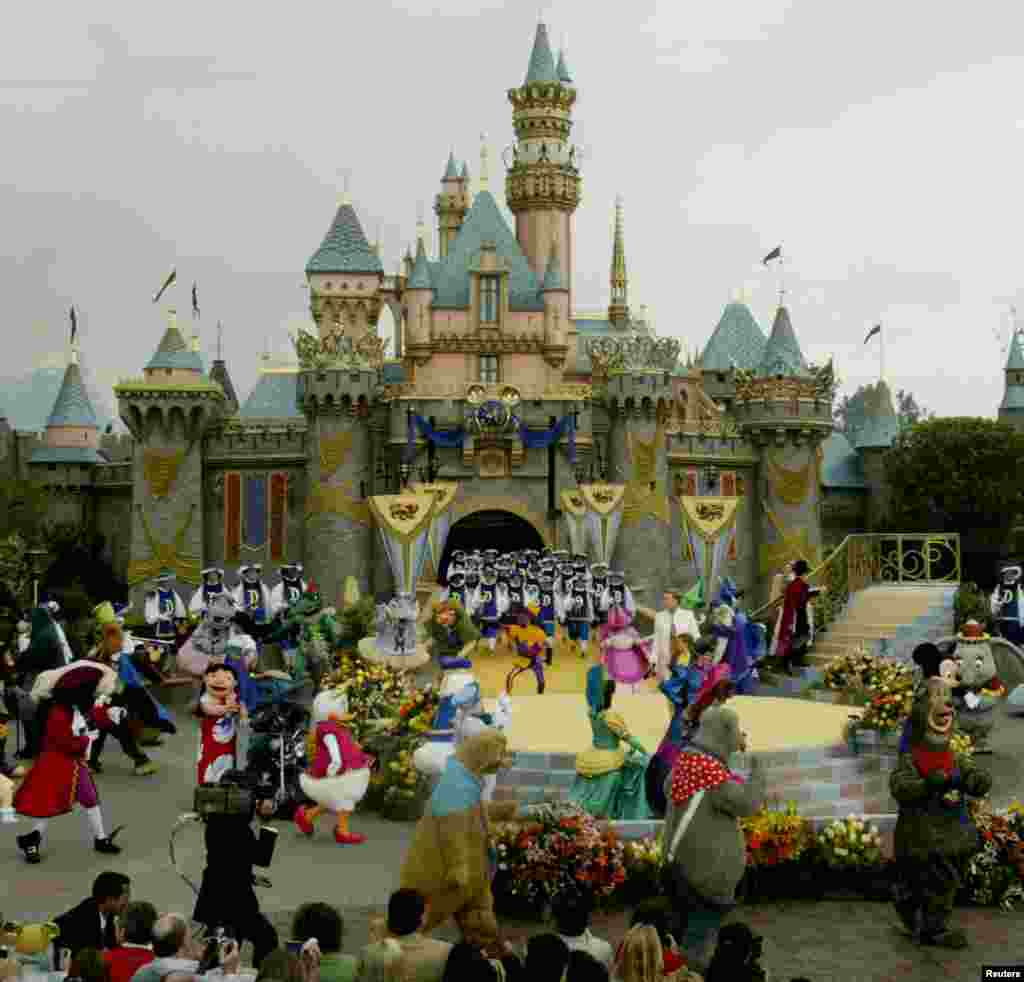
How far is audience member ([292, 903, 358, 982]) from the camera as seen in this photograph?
21.0 ft

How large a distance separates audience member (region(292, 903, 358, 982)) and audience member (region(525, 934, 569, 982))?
87cm

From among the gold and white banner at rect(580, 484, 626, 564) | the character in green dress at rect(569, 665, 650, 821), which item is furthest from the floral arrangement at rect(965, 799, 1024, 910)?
the gold and white banner at rect(580, 484, 626, 564)

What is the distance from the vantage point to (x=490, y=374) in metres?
44.6

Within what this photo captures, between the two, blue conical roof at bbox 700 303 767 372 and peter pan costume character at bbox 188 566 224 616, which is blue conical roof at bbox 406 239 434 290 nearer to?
blue conical roof at bbox 700 303 767 372

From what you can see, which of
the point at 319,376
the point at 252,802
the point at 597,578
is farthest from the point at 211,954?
the point at 319,376

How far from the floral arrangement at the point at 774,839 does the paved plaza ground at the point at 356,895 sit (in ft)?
1.21

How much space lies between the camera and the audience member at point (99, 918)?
7.43 m

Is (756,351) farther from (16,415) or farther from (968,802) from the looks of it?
(968,802)

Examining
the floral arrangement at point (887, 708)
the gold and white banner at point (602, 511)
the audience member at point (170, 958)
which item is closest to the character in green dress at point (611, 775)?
the floral arrangement at point (887, 708)

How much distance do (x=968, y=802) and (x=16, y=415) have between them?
7467 centimetres

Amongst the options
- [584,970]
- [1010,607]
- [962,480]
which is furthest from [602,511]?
[584,970]

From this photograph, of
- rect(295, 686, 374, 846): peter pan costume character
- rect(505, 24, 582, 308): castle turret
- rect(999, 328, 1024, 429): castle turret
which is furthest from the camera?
rect(999, 328, 1024, 429): castle turret

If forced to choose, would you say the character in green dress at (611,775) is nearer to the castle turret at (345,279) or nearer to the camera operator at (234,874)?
the camera operator at (234,874)

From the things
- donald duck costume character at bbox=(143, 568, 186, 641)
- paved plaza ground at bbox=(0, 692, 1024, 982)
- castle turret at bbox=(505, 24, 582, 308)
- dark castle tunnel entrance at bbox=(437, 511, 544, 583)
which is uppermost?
castle turret at bbox=(505, 24, 582, 308)
